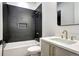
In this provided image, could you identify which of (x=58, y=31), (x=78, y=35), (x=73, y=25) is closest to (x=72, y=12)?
(x=73, y=25)

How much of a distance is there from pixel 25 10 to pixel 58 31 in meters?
1.91

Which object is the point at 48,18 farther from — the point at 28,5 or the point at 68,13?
the point at 28,5

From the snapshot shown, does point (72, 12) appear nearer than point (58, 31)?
Yes

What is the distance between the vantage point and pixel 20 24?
2.97 metres

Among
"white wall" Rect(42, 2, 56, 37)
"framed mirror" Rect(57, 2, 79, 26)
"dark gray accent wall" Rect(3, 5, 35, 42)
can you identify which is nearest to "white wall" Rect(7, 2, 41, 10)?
"dark gray accent wall" Rect(3, 5, 35, 42)

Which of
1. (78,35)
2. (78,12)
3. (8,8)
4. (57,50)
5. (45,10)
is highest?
(8,8)

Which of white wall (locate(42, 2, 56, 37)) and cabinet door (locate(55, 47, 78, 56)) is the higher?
white wall (locate(42, 2, 56, 37))

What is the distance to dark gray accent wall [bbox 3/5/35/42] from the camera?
2.73m

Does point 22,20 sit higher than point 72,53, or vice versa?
point 22,20

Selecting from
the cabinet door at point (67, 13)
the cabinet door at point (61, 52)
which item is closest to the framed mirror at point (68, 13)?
the cabinet door at point (67, 13)

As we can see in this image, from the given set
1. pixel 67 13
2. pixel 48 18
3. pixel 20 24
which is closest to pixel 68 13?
pixel 67 13

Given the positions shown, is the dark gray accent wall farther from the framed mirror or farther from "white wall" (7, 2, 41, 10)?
the framed mirror

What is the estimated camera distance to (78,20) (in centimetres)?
129

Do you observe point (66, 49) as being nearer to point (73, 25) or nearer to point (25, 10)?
point (73, 25)
